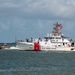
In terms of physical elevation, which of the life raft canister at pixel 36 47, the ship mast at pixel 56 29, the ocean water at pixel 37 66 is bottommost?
the ocean water at pixel 37 66

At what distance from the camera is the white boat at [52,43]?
169000 mm

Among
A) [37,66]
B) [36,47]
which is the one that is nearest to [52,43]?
[36,47]

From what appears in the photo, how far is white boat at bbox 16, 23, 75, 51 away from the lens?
169000 mm

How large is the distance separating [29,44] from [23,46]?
9.70ft

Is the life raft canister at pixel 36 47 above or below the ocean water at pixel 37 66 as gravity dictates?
above

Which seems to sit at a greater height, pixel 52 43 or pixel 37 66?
pixel 52 43

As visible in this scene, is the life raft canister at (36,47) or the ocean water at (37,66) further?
the life raft canister at (36,47)

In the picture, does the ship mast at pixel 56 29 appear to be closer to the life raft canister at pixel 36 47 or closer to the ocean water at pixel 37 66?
the life raft canister at pixel 36 47

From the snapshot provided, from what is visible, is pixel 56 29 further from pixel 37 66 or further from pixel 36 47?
pixel 37 66

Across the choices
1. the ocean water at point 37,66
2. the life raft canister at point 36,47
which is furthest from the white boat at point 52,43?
the ocean water at point 37,66

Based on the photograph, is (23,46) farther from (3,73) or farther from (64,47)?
(3,73)

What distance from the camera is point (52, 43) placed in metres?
169

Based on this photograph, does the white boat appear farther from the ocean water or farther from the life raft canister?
the ocean water

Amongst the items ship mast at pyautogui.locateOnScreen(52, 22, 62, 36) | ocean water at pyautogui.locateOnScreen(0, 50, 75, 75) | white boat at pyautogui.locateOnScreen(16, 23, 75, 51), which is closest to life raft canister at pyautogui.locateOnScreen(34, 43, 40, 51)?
white boat at pyautogui.locateOnScreen(16, 23, 75, 51)
